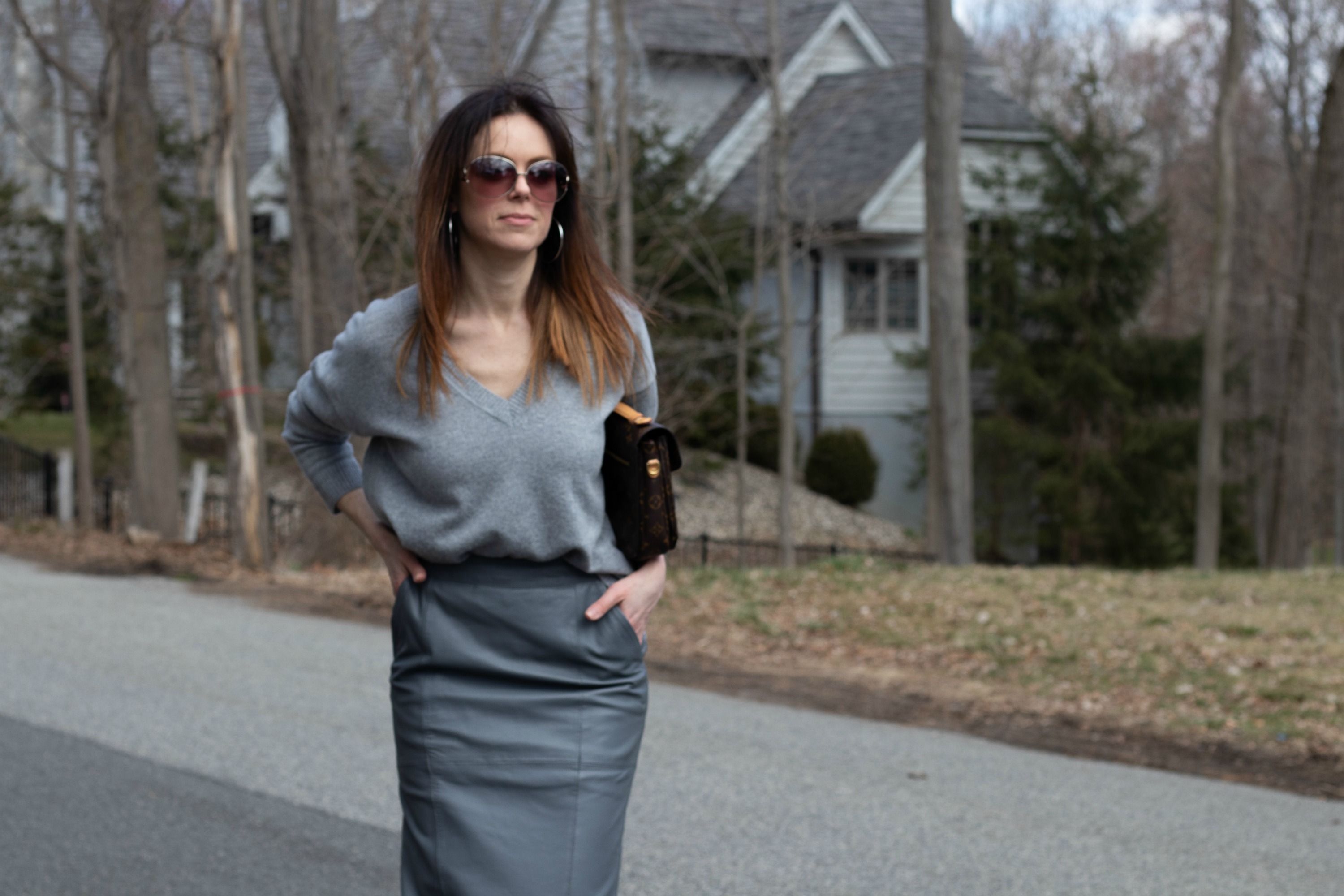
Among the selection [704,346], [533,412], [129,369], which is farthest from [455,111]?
[704,346]

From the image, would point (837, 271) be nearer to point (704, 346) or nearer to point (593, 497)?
point (704, 346)

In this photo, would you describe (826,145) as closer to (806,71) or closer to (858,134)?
(858,134)

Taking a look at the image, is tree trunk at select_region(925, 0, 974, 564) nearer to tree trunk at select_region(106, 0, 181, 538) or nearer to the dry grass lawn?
the dry grass lawn

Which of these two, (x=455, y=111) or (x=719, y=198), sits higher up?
(x=719, y=198)

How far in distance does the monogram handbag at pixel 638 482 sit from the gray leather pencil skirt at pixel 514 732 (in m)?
0.11

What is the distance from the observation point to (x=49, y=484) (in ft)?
70.2

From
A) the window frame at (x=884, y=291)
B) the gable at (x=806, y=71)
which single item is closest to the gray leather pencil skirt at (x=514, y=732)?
the gable at (x=806, y=71)

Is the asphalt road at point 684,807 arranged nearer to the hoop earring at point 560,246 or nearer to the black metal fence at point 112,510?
the hoop earring at point 560,246

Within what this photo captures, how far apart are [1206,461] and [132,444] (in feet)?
49.7

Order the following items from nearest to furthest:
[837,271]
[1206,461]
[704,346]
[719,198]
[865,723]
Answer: [865,723] < [1206,461] < [704,346] < [719,198] < [837,271]

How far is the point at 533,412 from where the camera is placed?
264 centimetres

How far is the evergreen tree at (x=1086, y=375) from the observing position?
79.3 feet

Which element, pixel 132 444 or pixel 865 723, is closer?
pixel 865 723

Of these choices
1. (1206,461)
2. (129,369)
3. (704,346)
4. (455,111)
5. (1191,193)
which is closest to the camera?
(455,111)
